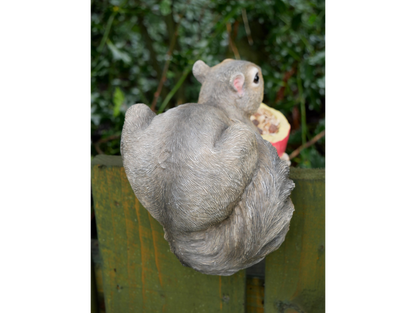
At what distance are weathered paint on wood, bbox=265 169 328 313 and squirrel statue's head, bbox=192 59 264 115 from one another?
Result: 23 cm

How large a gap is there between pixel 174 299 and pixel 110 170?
43cm

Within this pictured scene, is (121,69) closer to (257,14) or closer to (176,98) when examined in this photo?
(176,98)

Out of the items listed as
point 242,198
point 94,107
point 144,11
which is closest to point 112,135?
point 94,107

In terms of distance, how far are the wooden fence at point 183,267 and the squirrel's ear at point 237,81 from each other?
10.3 inches

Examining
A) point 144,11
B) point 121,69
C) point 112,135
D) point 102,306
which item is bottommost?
point 102,306

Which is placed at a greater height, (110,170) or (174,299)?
(110,170)

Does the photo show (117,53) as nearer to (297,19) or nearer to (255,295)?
(297,19)

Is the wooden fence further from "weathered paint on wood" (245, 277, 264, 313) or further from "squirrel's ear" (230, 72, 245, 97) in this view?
"squirrel's ear" (230, 72, 245, 97)

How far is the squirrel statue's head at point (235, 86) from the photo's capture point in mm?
937

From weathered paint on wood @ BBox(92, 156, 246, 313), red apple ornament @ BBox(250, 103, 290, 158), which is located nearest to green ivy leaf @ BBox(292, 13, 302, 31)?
red apple ornament @ BBox(250, 103, 290, 158)

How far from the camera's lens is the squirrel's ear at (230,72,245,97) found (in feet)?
3.04

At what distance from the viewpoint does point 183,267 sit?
1.02m

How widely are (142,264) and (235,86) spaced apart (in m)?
0.59

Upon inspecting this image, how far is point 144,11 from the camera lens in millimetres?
1610
